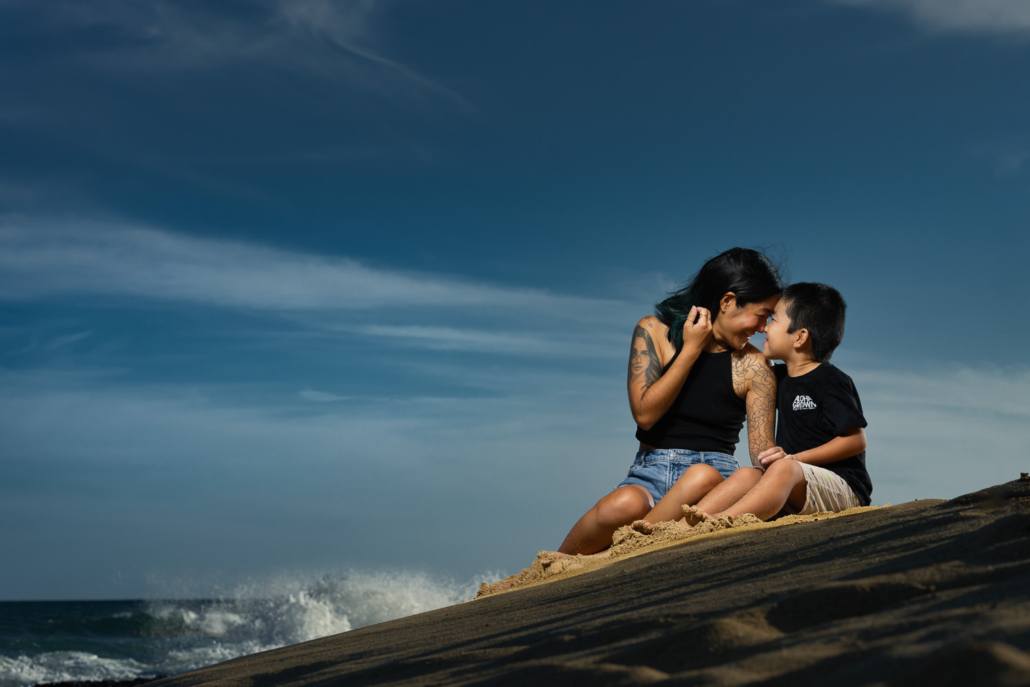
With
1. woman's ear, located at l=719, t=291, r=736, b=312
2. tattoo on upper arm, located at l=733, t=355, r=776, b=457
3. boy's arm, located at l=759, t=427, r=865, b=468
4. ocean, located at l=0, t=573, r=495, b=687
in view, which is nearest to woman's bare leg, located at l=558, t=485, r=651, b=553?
tattoo on upper arm, located at l=733, t=355, r=776, b=457

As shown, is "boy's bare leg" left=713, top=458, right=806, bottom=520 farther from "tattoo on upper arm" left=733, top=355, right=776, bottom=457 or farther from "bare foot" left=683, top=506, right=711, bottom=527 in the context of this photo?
"tattoo on upper arm" left=733, top=355, right=776, bottom=457

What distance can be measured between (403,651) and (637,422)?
2.58 m

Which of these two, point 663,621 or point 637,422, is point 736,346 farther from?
point 663,621

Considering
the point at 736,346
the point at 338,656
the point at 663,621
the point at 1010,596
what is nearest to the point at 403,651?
the point at 338,656

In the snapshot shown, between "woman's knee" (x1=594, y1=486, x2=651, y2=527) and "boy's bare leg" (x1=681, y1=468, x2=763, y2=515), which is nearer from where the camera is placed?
"boy's bare leg" (x1=681, y1=468, x2=763, y2=515)

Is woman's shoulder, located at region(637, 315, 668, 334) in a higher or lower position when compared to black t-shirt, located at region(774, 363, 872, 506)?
higher

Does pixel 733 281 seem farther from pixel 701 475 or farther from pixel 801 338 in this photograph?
pixel 701 475

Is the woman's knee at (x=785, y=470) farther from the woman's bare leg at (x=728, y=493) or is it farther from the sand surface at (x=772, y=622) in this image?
the sand surface at (x=772, y=622)

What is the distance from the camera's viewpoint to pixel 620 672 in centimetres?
172

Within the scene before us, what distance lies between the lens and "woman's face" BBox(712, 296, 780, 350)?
513 cm

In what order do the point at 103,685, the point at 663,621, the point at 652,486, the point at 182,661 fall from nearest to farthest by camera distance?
the point at 663,621 → the point at 652,486 → the point at 103,685 → the point at 182,661

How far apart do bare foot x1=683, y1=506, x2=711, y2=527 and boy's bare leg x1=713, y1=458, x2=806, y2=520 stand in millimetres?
73

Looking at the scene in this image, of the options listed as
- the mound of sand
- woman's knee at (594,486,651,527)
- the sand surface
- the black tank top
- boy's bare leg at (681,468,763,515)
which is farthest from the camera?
the black tank top

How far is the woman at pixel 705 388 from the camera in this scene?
504 cm
